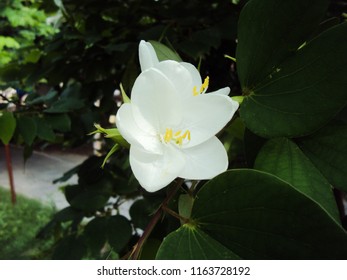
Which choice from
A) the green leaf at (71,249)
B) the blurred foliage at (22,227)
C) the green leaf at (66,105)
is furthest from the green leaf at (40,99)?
the blurred foliage at (22,227)

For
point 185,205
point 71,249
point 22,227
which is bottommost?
point 22,227

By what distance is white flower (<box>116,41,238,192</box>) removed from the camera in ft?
0.69

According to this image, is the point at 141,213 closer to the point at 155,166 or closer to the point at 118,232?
the point at 118,232

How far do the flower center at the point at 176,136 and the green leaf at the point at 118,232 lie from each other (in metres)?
0.31

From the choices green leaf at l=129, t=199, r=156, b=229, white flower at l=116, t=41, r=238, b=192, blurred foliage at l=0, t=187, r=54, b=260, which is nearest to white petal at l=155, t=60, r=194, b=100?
white flower at l=116, t=41, r=238, b=192

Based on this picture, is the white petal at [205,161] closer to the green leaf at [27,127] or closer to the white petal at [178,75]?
the white petal at [178,75]

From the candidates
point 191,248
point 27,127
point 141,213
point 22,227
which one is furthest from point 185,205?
point 22,227

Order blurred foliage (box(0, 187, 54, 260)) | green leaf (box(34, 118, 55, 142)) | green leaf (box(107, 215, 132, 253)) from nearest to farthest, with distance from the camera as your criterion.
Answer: green leaf (box(107, 215, 132, 253)) → green leaf (box(34, 118, 55, 142)) → blurred foliage (box(0, 187, 54, 260))

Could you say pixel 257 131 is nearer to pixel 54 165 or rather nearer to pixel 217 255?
pixel 217 255

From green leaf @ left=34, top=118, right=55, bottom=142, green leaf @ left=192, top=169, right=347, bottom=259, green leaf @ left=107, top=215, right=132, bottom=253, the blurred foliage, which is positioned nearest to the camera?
green leaf @ left=192, top=169, right=347, bottom=259

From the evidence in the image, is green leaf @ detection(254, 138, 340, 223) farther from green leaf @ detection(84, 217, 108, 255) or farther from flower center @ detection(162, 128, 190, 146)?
green leaf @ detection(84, 217, 108, 255)

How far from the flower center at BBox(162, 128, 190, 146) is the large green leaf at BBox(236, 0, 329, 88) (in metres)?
0.06

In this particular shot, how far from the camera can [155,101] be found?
222 mm

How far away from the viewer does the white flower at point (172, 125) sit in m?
0.21
